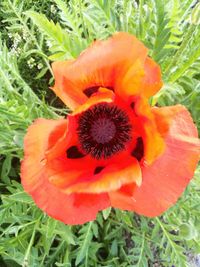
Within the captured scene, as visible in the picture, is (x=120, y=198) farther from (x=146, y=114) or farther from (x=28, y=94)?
(x=28, y=94)

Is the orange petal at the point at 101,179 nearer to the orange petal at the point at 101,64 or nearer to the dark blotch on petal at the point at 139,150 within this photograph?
the dark blotch on petal at the point at 139,150

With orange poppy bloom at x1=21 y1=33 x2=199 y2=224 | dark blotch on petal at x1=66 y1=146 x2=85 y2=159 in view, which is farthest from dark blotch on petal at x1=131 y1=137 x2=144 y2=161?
dark blotch on petal at x1=66 y1=146 x2=85 y2=159

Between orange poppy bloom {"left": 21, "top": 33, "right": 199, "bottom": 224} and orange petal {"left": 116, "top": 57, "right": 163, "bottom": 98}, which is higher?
orange petal {"left": 116, "top": 57, "right": 163, "bottom": 98}

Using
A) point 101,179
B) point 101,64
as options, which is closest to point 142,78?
point 101,64

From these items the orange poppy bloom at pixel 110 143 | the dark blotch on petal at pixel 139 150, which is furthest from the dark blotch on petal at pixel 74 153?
the dark blotch on petal at pixel 139 150

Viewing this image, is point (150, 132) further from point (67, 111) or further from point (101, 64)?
point (67, 111)

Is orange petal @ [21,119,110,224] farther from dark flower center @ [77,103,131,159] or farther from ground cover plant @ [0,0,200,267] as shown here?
ground cover plant @ [0,0,200,267]

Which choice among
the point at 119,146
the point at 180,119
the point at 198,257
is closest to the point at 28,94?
the point at 119,146
